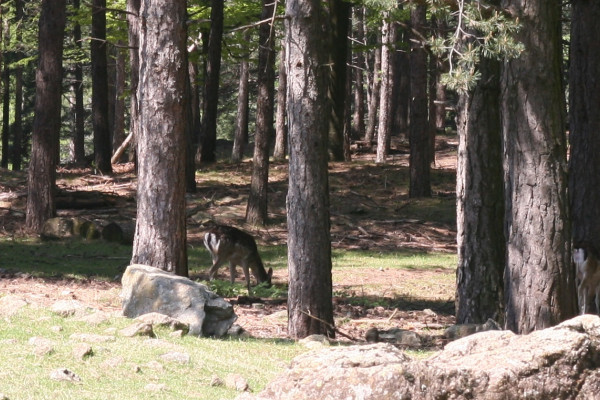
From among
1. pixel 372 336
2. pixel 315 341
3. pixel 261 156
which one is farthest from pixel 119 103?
pixel 315 341

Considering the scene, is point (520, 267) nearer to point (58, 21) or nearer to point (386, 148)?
point (58, 21)

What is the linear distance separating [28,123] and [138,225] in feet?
129

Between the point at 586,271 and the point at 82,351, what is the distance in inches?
378

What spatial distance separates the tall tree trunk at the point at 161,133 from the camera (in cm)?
1401

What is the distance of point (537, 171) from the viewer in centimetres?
1064

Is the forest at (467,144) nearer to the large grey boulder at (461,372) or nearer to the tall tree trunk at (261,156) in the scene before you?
the large grey boulder at (461,372)

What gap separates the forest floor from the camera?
15.1m

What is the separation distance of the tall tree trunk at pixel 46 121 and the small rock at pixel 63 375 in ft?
49.5

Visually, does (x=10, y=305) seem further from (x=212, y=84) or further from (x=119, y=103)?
(x=119, y=103)

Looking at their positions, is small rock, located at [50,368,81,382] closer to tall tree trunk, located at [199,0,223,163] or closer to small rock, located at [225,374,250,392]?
small rock, located at [225,374,250,392]

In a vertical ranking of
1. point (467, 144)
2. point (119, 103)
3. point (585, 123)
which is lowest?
point (467, 144)

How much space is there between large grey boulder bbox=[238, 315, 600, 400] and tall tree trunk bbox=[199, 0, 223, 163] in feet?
82.5

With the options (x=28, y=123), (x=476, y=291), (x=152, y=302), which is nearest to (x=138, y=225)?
(x=152, y=302)

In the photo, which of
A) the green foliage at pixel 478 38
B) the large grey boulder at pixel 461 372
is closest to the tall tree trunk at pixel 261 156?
the green foliage at pixel 478 38
